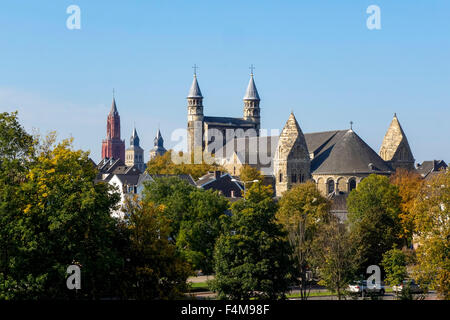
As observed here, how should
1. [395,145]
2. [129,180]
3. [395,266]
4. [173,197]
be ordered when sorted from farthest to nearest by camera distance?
[395,145]
[129,180]
[173,197]
[395,266]

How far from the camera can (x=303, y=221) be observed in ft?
210

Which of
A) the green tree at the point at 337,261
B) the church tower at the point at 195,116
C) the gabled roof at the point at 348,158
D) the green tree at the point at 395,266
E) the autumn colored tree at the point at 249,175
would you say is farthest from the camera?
the church tower at the point at 195,116

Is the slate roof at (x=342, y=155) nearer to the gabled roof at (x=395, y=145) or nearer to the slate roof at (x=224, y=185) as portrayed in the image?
the gabled roof at (x=395, y=145)

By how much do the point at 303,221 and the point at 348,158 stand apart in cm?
6930

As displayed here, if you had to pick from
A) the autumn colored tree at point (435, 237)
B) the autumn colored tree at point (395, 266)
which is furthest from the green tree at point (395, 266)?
the autumn colored tree at point (435, 237)

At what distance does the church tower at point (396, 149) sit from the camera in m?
140

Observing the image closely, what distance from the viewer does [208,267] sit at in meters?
56.9

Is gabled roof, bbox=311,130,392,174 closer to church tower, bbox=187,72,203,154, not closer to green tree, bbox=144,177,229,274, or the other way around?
church tower, bbox=187,72,203,154

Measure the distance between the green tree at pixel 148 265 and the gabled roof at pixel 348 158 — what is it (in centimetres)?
9012

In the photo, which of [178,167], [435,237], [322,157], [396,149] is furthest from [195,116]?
[435,237]

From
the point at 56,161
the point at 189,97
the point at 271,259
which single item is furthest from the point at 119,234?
the point at 189,97

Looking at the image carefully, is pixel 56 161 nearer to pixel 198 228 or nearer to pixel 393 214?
pixel 198 228

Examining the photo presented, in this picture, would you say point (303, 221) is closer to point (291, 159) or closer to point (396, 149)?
point (291, 159)
